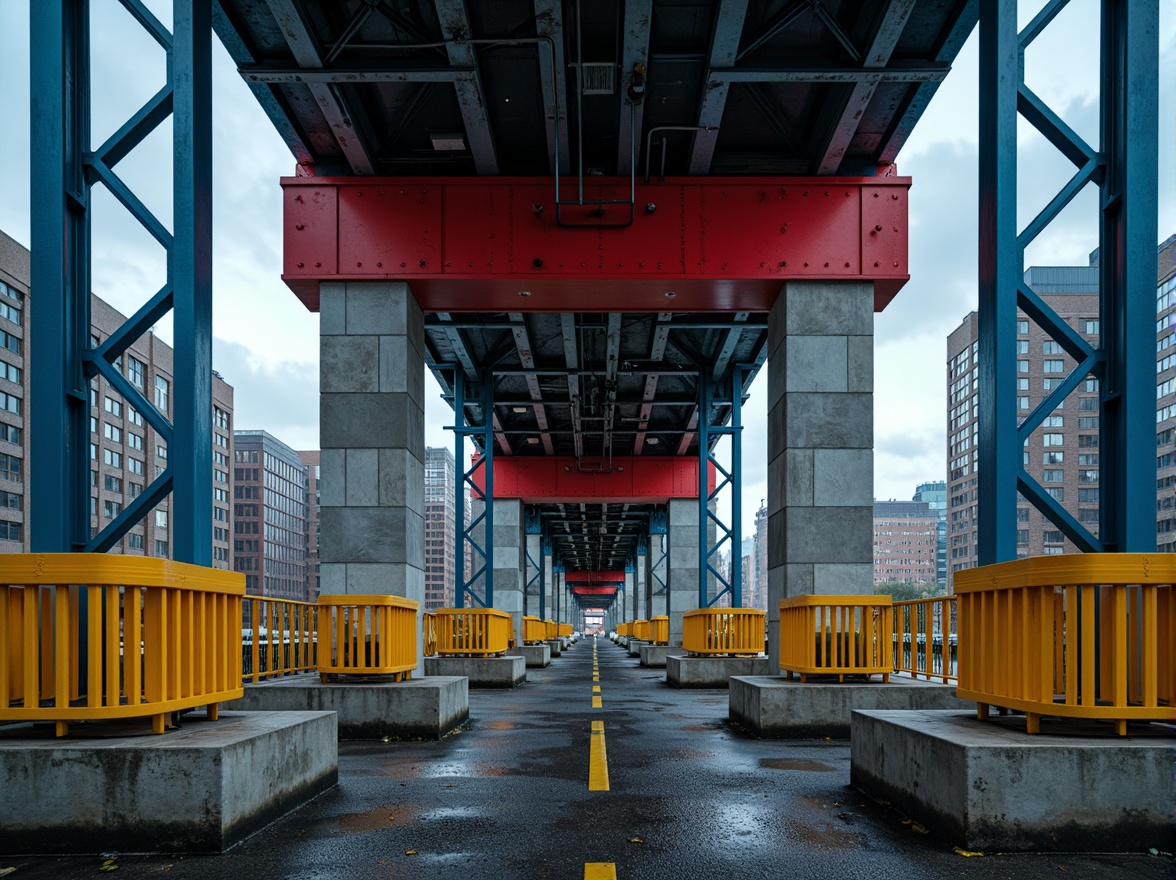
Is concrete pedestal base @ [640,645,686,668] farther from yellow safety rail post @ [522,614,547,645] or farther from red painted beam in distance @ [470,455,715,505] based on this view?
red painted beam in distance @ [470,455,715,505]

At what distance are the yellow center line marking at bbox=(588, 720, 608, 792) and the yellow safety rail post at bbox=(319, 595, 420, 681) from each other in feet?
7.88

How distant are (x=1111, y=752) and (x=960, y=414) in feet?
472

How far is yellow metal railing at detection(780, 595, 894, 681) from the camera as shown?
1062cm

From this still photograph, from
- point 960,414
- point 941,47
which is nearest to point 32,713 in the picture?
point 941,47

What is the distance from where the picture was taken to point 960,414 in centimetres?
14025

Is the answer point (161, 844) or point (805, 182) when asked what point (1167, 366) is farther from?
point (161, 844)

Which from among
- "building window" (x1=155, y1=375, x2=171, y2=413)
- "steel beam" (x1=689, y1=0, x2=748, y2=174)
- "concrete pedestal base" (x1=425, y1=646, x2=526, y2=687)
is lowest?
"concrete pedestal base" (x1=425, y1=646, x2=526, y2=687)

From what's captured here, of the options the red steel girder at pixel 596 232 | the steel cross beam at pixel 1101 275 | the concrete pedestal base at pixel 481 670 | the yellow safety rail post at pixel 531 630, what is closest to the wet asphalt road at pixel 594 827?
the steel cross beam at pixel 1101 275

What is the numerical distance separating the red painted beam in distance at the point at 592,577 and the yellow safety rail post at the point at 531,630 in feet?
193

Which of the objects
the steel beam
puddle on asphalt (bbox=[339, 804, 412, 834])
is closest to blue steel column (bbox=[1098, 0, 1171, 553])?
the steel beam

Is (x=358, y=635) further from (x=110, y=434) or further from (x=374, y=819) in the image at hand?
→ (x=110, y=434)

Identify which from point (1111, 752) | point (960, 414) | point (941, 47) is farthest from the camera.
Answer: point (960, 414)

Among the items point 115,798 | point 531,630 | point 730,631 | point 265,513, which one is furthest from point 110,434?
point 115,798

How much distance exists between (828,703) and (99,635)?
23.9ft
